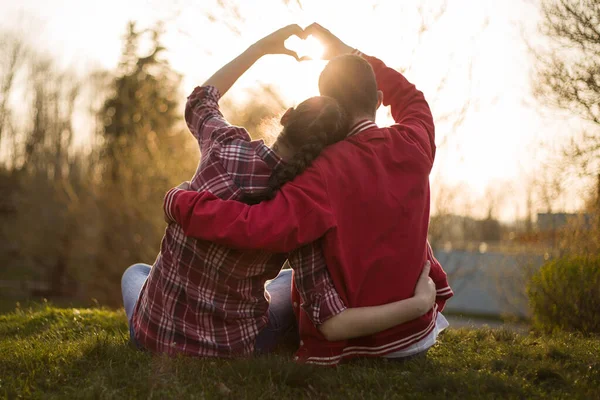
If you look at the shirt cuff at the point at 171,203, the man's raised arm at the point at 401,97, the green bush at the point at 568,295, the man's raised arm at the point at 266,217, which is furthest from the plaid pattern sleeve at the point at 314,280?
the green bush at the point at 568,295

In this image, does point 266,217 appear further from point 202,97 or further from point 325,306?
point 202,97

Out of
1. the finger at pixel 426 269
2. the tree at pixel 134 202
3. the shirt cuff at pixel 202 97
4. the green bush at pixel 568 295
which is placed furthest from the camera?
the tree at pixel 134 202

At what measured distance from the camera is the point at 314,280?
8.00 ft

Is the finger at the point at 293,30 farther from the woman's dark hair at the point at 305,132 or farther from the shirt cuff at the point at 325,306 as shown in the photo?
the shirt cuff at the point at 325,306

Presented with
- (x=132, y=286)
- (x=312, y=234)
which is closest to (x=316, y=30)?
(x=312, y=234)

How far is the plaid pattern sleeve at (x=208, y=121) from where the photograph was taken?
8.19ft

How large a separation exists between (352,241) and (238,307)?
1.98 feet

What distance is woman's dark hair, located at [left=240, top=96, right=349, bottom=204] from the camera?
2332 mm

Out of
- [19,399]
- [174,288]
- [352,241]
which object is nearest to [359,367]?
[352,241]

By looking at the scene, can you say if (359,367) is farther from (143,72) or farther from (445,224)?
(143,72)

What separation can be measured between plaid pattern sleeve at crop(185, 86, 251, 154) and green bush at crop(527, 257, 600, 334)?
143 inches

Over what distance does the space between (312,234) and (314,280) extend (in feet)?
0.86

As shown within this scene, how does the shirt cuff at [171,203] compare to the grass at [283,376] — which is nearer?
the grass at [283,376]

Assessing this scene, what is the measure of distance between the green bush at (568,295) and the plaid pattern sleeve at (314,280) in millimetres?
3153
